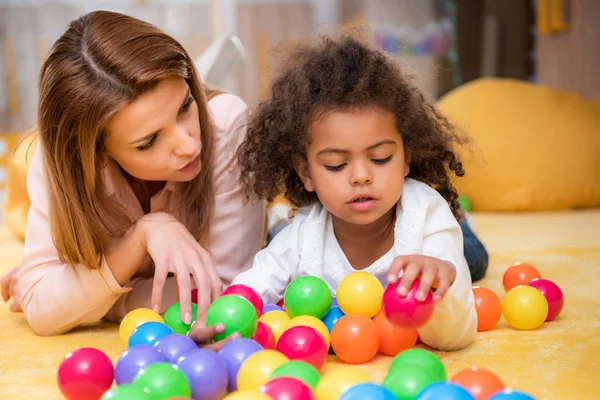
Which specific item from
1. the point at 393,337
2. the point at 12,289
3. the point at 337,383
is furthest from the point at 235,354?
the point at 12,289

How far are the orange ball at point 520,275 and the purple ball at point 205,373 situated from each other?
33.5 inches

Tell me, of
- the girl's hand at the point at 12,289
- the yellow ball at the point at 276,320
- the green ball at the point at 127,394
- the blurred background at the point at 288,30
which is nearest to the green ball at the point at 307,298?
the yellow ball at the point at 276,320

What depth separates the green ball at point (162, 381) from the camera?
0.88 metres

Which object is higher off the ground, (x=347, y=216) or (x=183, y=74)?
(x=183, y=74)

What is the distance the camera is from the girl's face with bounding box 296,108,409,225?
4.28ft

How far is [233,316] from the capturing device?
1.12 meters

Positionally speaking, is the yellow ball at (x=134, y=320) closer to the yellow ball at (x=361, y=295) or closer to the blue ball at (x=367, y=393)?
the yellow ball at (x=361, y=295)

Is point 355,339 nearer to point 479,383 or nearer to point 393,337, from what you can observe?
point 393,337

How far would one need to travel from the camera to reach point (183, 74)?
1367 mm

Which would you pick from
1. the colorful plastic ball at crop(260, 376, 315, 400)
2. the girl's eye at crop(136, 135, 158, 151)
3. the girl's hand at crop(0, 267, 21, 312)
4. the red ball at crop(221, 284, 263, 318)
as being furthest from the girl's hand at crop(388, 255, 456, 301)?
the girl's hand at crop(0, 267, 21, 312)

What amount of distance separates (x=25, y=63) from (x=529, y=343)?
4.38m

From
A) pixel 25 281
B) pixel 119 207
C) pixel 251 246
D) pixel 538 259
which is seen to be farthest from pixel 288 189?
pixel 538 259

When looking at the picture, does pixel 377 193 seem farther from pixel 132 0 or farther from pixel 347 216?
pixel 132 0

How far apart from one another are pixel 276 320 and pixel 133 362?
0.35m
